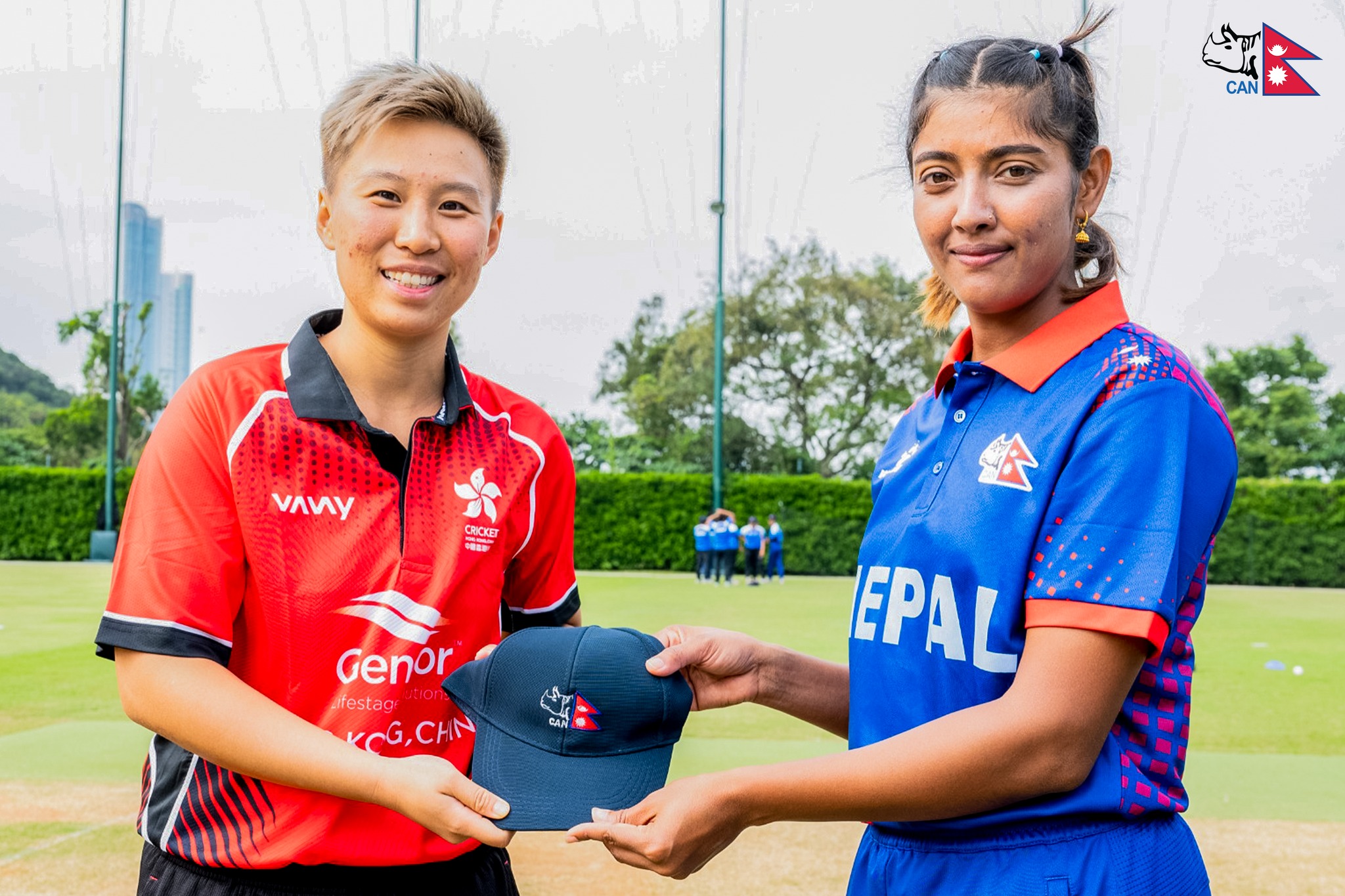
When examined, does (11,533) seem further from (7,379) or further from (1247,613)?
(7,379)

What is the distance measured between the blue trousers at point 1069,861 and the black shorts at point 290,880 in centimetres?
83

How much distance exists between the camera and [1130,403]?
1615mm

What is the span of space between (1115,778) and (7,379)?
76.5m

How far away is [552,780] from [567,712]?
0.11 meters

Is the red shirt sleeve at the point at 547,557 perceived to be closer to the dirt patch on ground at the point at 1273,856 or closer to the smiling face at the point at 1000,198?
the smiling face at the point at 1000,198

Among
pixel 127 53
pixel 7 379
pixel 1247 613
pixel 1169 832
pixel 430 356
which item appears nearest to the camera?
pixel 1169 832

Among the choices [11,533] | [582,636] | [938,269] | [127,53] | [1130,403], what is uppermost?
[127,53]

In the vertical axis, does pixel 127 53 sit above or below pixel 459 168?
above

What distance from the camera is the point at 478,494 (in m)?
2.09

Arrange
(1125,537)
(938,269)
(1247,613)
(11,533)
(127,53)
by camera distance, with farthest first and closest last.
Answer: (11,533)
(127,53)
(1247,613)
(938,269)
(1125,537)

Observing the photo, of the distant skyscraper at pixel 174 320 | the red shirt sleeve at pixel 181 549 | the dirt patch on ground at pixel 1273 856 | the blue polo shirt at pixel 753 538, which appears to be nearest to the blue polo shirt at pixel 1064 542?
the red shirt sleeve at pixel 181 549

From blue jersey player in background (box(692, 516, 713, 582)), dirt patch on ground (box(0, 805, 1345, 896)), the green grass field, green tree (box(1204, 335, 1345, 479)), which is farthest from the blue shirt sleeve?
green tree (box(1204, 335, 1345, 479))

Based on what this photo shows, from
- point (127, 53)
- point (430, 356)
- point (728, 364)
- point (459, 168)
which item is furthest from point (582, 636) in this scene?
point (728, 364)

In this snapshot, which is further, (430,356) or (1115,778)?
(430,356)
